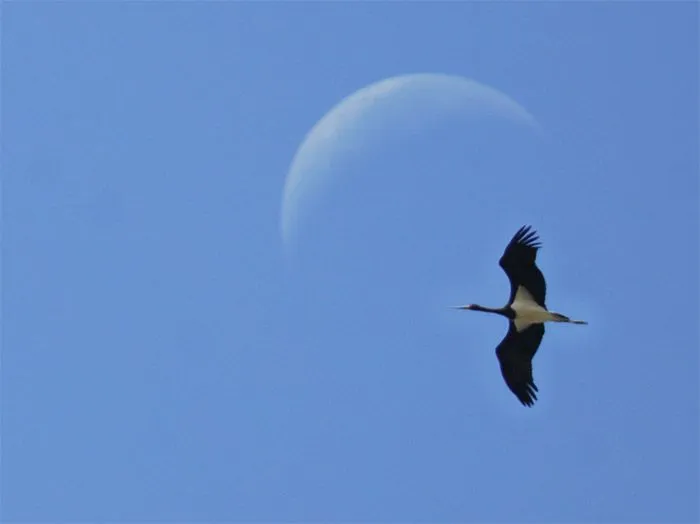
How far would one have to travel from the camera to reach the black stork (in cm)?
6312

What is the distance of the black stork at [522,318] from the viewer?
63125mm

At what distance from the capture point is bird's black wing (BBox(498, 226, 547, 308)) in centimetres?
6275

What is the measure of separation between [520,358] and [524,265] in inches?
96.2

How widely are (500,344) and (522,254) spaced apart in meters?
2.60

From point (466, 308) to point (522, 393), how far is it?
3194 mm

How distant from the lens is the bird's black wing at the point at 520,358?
6412 cm

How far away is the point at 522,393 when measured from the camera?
64062 mm

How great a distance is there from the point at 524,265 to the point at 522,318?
1.83 meters

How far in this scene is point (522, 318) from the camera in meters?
64.5

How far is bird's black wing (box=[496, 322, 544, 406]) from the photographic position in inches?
2525

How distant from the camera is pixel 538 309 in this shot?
64.2m

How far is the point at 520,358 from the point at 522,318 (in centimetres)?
88

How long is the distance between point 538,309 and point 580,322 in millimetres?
972

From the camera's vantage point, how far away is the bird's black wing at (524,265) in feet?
206
